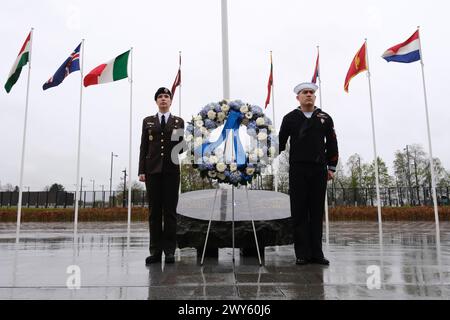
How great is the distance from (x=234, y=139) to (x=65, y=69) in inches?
249

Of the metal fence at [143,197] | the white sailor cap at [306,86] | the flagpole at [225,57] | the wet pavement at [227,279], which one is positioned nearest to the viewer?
the wet pavement at [227,279]

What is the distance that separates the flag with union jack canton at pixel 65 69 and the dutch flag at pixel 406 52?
7826 mm

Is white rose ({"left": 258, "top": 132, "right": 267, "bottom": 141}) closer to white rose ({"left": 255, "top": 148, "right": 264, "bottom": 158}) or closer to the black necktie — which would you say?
white rose ({"left": 255, "top": 148, "right": 264, "bottom": 158})

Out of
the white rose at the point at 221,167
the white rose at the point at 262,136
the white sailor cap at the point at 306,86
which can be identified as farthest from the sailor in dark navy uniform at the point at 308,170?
the white rose at the point at 221,167

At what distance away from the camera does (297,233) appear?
4.94 metres

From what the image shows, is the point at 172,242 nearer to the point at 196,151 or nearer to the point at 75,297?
the point at 196,151

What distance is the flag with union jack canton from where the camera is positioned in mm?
9492

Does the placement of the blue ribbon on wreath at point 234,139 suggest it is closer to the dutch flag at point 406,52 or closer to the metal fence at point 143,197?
the dutch flag at point 406,52

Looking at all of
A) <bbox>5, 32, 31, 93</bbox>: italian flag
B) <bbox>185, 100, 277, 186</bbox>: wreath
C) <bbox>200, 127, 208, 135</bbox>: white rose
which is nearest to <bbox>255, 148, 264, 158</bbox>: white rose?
<bbox>185, 100, 277, 186</bbox>: wreath

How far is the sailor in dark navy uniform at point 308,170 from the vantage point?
4.94 meters

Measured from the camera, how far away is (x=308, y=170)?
16.3 feet
